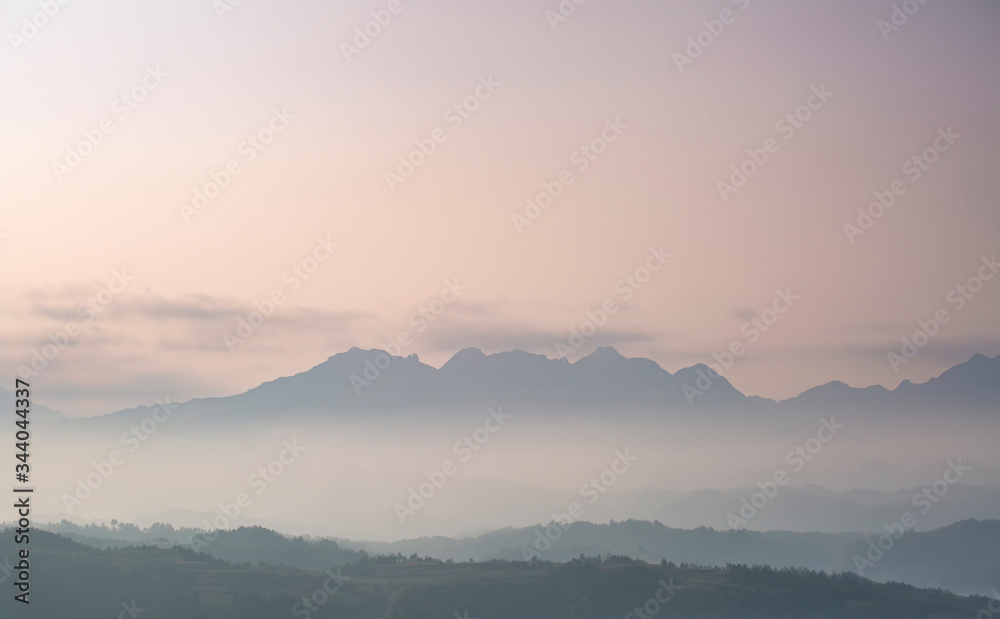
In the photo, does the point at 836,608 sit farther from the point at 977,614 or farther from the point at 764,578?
the point at 977,614

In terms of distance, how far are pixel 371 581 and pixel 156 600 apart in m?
33.5

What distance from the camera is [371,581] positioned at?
13712 centimetres

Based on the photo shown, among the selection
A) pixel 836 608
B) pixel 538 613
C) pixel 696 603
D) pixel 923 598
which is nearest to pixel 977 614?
pixel 923 598

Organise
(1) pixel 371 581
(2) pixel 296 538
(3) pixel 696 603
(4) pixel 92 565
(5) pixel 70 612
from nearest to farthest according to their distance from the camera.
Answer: (5) pixel 70 612 < (4) pixel 92 565 < (3) pixel 696 603 < (1) pixel 371 581 < (2) pixel 296 538

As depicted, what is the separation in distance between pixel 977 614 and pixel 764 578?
1609 inches

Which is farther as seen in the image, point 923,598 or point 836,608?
point 923,598

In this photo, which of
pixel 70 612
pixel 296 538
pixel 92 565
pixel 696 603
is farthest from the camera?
pixel 296 538

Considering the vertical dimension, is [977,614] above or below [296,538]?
below

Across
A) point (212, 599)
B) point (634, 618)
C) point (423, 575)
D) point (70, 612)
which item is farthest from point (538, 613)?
point (70, 612)

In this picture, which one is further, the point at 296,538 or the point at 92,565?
the point at 296,538

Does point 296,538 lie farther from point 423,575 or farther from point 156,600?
point 156,600

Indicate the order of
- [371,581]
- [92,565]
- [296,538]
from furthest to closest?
[296,538] → [371,581] → [92,565]

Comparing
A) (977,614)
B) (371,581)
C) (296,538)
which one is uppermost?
(296,538)

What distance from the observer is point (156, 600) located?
4604 inches
